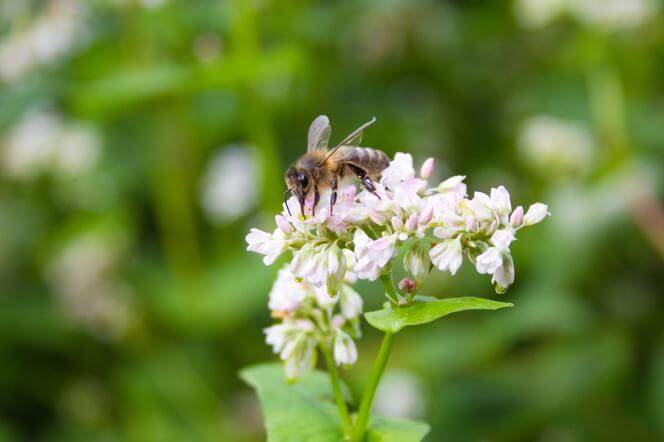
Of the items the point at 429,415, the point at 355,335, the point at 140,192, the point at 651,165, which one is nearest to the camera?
the point at 355,335

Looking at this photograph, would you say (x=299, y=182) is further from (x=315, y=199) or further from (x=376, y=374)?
(x=376, y=374)

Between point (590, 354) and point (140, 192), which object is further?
point (140, 192)

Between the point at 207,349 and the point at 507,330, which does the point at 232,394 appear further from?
the point at 507,330

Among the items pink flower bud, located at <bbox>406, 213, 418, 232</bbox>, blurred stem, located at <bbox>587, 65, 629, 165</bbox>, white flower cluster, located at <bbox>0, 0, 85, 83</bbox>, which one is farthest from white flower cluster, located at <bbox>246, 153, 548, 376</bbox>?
white flower cluster, located at <bbox>0, 0, 85, 83</bbox>

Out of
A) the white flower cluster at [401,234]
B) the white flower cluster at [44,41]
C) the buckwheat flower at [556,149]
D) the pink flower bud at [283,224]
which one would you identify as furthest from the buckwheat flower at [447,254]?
the white flower cluster at [44,41]

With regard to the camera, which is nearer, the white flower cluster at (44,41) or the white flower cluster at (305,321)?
the white flower cluster at (305,321)

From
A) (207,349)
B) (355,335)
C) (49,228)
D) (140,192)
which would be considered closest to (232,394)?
(207,349)

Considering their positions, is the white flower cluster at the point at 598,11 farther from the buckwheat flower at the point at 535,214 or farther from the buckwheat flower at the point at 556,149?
the buckwheat flower at the point at 535,214
